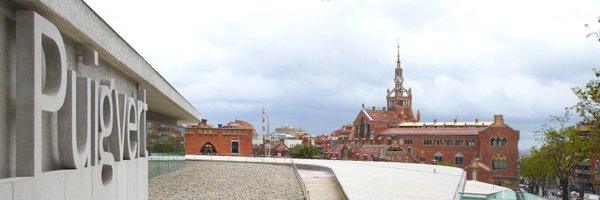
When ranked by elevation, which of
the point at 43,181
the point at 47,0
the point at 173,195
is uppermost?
the point at 47,0

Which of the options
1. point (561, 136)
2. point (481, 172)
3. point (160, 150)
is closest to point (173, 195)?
point (160, 150)

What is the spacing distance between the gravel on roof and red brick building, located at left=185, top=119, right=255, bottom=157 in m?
28.9

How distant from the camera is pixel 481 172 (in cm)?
8044

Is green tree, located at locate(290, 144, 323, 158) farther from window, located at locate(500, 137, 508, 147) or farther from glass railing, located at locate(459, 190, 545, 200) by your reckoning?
glass railing, located at locate(459, 190, 545, 200)

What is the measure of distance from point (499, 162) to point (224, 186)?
6862 cm

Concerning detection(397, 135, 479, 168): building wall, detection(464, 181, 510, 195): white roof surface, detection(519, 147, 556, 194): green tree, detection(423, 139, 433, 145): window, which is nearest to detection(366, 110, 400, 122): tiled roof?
detection(397, 135, 479, 168): building wall

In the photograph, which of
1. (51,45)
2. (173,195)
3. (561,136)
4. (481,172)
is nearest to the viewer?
(51,45)

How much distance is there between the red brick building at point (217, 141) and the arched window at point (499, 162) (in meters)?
40.4

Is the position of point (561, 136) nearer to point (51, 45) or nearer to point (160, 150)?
point (160, 150)

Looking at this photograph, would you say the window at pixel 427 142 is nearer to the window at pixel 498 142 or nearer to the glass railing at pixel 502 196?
the window at pixel 498 142

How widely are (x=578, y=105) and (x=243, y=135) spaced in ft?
126

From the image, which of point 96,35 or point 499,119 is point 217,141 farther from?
point 96,35

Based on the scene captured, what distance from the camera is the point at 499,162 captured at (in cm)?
8125

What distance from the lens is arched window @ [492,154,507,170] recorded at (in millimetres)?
81062
